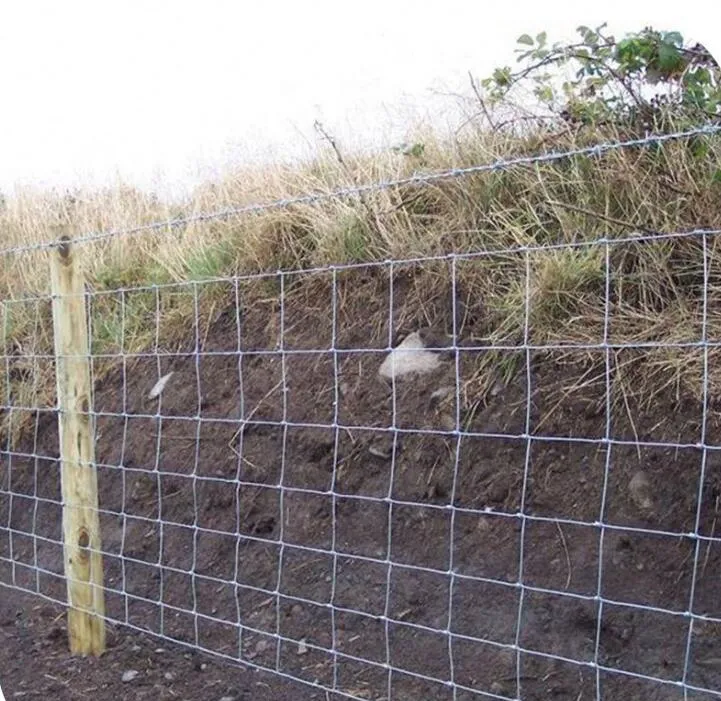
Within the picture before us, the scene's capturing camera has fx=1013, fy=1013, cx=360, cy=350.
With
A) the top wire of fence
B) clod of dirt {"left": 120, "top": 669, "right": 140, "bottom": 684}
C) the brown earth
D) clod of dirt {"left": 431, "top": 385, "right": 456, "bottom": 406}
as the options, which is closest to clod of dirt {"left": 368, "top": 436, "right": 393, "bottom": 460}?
the brown earth

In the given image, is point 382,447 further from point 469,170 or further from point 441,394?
point 469,170

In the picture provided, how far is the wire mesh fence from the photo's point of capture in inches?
120

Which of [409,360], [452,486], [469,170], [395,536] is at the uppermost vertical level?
[469,170]

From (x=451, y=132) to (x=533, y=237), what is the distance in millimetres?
1079

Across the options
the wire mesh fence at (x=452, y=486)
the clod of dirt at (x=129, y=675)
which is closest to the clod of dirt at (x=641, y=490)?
the wire mesh fence at (x=452, y=486)

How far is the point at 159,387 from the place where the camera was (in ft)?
16.4

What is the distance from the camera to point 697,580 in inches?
118

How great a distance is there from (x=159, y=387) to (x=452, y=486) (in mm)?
1929

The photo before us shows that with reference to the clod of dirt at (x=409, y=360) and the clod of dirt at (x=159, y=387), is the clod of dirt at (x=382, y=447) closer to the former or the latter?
the clod of dirt at (x=409, y=360)

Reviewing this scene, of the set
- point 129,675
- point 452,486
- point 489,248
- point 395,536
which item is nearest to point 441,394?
point 452,486

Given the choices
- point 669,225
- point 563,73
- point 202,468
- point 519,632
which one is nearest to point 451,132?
point 563,73

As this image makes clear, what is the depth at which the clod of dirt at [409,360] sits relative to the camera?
400 centimetres

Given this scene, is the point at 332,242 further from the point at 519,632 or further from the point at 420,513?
the point at 519,632

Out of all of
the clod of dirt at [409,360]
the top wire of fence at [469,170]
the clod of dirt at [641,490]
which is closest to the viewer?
the top wire of fence at [469,170]
